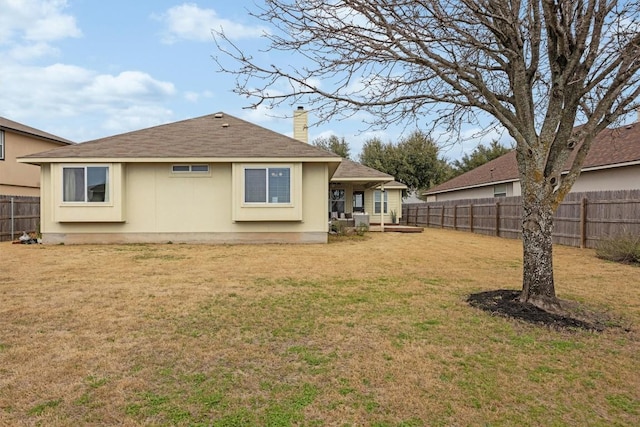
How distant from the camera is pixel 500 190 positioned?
2288 cm

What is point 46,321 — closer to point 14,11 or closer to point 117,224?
point 117,224

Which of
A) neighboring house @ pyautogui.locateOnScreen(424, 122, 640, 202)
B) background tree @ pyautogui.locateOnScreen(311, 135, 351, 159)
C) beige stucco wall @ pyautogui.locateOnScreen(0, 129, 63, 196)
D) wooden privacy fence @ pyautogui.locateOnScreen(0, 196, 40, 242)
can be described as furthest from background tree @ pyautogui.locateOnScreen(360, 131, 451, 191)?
wooden privacy fence @ pyautogui.locateOnScreen(0, 196, 40, 242)

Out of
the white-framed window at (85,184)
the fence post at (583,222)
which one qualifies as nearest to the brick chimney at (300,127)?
the white-framed window at (85,184)

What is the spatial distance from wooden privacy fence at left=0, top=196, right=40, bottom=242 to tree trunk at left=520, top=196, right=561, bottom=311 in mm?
17022

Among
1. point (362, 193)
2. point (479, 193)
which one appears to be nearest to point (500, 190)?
point (479, 193)

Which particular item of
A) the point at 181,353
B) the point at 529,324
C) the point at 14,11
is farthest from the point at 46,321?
the point at 14,11

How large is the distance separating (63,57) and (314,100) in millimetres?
13603

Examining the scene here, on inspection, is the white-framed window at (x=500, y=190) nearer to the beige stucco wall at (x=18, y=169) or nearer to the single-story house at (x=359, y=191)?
the single-story house at (x=359, y=191)

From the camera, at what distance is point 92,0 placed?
10805 millimetres

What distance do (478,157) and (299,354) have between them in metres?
41.4

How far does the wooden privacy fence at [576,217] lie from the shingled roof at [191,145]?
822cm

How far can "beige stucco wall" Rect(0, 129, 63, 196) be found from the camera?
2053cm

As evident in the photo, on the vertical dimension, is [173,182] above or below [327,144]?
below

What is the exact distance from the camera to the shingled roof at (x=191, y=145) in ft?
43.1
